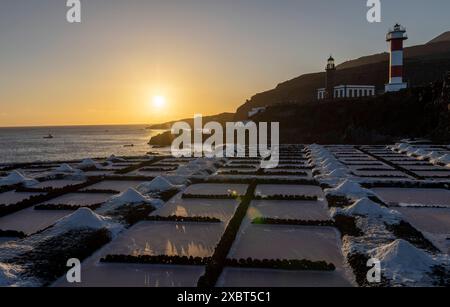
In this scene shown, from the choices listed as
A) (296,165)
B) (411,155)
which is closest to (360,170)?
(296,165)

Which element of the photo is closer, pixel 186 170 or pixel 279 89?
pixel 186 170

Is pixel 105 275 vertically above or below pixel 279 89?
below

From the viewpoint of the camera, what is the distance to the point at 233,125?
104 m

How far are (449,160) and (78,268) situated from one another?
27688mm

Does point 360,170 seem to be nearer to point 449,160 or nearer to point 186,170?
point 449,160

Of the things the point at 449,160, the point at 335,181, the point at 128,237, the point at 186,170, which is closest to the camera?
the point at 128,237

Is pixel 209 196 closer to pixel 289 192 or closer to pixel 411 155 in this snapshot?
pixel 289 192

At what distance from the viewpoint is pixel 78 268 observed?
10188 mm

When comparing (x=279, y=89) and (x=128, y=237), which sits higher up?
(x=279, y=89)

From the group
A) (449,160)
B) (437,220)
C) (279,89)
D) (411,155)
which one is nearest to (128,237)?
(437,220)

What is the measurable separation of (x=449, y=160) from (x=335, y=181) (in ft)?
40.0

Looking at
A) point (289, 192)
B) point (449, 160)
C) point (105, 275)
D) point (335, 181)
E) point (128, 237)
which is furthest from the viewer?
point (449, 160)

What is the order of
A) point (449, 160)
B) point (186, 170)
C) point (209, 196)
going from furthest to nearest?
point (449, 160) < point (186, 170) < point (209, 196)
